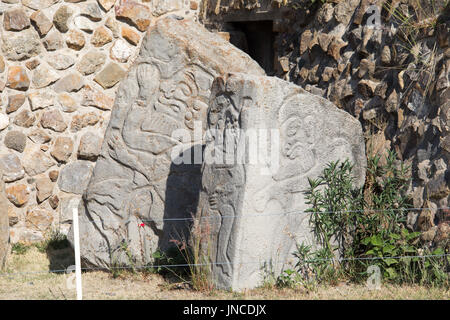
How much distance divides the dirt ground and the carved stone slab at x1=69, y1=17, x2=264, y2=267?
26 cm

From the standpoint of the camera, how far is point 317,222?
15.0ft

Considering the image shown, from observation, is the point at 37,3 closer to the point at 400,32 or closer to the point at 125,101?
the point at 125,101

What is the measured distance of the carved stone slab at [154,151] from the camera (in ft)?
16.8

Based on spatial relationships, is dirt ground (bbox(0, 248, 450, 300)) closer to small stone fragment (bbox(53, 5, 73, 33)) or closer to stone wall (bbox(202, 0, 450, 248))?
stone wall (bbox(202, 0, 450, 248))

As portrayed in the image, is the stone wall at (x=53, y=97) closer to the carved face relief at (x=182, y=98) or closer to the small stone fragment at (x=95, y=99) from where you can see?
the small stone fragment at (x=95, y=99)

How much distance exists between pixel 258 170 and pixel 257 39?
11.0ft

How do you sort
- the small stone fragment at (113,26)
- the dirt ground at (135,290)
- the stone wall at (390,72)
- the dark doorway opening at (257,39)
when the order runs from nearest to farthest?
the dirt ground at (135,290)
the stone wall at (390,72)
the small stone fragment at (113,26)
the dark doorway opening at (257,39)

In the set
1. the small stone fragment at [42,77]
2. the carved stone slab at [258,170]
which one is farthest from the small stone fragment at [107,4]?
the carved stone slab at [258,170]

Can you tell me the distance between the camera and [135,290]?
Answer: 15.3ft

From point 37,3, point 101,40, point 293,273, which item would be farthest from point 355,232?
point 37,3

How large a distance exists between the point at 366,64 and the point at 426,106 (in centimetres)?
87

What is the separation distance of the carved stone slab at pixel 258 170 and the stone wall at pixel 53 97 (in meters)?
2.17

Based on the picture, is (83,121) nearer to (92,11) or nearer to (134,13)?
(92,11)

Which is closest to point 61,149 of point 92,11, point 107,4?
point 92,11
